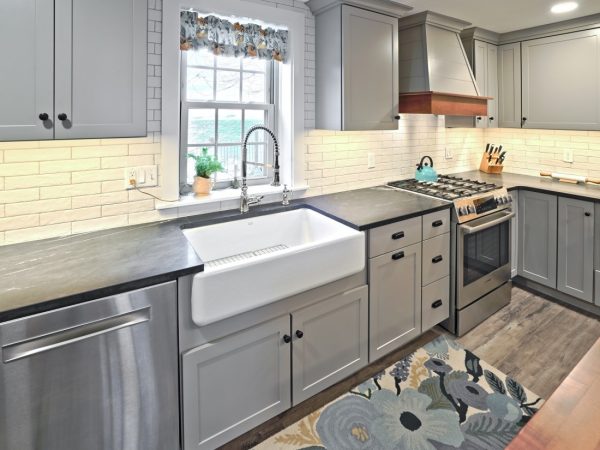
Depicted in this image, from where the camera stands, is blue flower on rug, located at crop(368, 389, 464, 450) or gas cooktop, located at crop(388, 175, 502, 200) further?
gas cooktop, located at crop(388, 175, 502, 200)

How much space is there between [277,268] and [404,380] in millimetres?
1205

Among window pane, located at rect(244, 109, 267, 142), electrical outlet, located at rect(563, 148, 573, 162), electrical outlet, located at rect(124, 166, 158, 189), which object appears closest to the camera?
electrical outlet, located at rect(124, 166, 158, 189)

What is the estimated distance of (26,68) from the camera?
1475 mm

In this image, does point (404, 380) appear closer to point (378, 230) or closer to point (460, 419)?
point (460, 419)

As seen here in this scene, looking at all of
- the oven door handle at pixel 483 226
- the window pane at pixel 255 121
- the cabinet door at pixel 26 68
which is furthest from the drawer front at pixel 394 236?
the cabinet door at pixel 26 68

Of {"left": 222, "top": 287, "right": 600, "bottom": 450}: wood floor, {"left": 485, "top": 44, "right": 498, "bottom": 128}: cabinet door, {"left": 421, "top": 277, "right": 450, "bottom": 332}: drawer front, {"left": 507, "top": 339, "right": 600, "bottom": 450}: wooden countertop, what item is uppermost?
{"left": 485, "top": 44, "right": 498, "bottom": 128}: cabinet door

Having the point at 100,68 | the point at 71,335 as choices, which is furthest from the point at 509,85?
the point at 71,335

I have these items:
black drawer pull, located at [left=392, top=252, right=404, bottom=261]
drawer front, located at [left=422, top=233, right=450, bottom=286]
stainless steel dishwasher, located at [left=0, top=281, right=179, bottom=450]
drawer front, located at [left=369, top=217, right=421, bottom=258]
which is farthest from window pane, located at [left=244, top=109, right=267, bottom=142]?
stainless steel dishwasher, located at [left=0, top=281, right=179, bottom=450]

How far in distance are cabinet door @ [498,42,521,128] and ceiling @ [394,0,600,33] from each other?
0.29m

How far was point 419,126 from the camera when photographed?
11.6ft

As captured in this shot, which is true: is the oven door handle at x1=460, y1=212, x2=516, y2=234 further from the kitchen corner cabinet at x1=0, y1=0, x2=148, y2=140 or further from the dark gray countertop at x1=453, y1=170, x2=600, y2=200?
the kitchen corner cabinet at x1=0, y1=0, x2=148, y2=140

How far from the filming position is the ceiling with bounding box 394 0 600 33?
276 cm

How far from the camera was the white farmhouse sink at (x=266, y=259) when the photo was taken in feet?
5.21

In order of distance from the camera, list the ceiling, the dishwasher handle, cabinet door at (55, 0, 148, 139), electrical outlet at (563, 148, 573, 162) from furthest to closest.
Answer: electrical outlet at (563, 148, 573, 162) < the ceiling < cabinet door at (55, 0, 148, 139) < the dishwasher handle
